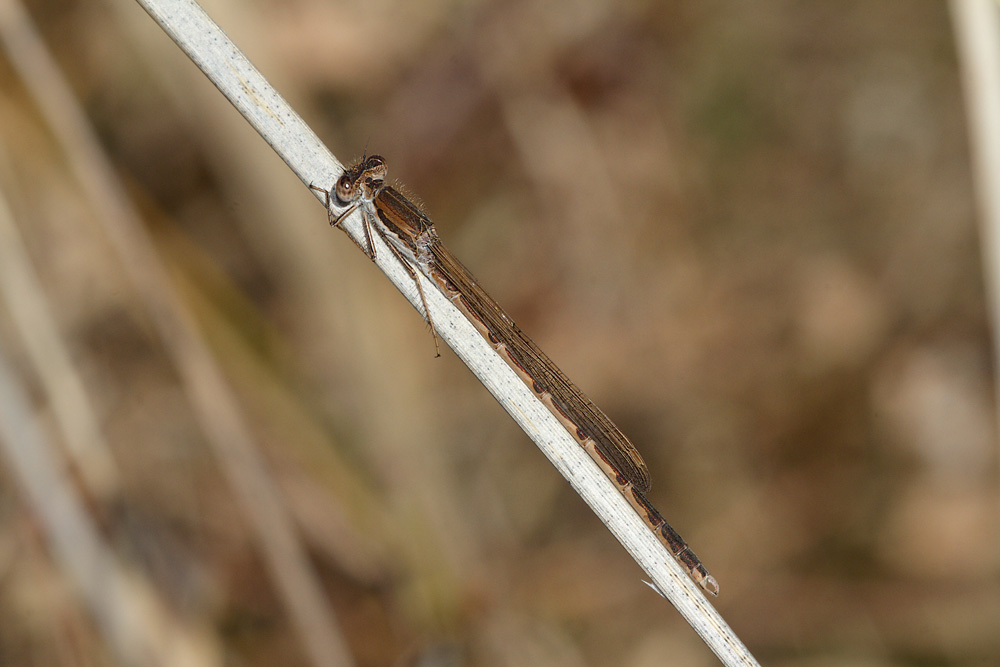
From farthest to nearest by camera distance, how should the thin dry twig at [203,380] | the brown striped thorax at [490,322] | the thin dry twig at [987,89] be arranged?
the thin dry twig at [203,380]
the thin dry twig at [987,89]
the brown striped thorax at [490,322]

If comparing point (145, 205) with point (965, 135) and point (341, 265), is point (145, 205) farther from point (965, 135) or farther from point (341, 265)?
point (965, 135)

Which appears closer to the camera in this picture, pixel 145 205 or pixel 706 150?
pixel 145 205

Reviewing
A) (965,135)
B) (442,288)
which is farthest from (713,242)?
(442,288)

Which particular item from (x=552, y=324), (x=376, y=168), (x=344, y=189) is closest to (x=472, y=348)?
(x=344, y=189)

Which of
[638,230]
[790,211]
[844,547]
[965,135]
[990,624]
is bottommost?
[990,624]

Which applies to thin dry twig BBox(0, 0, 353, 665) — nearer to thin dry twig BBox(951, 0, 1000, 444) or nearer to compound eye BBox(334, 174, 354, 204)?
compound eye BBox(334, 174, 354, 204)

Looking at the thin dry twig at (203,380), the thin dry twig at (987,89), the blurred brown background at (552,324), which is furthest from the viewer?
the blurred brown background at (552,324)

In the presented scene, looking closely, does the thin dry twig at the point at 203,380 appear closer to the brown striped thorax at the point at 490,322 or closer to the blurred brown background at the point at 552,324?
the blurred brown background at the point at 552,324

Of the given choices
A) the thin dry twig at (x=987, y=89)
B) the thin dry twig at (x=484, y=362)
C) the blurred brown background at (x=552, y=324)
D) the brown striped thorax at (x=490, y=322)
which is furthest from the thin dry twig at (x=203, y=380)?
the thin dry twig at (x=987, y=89)
